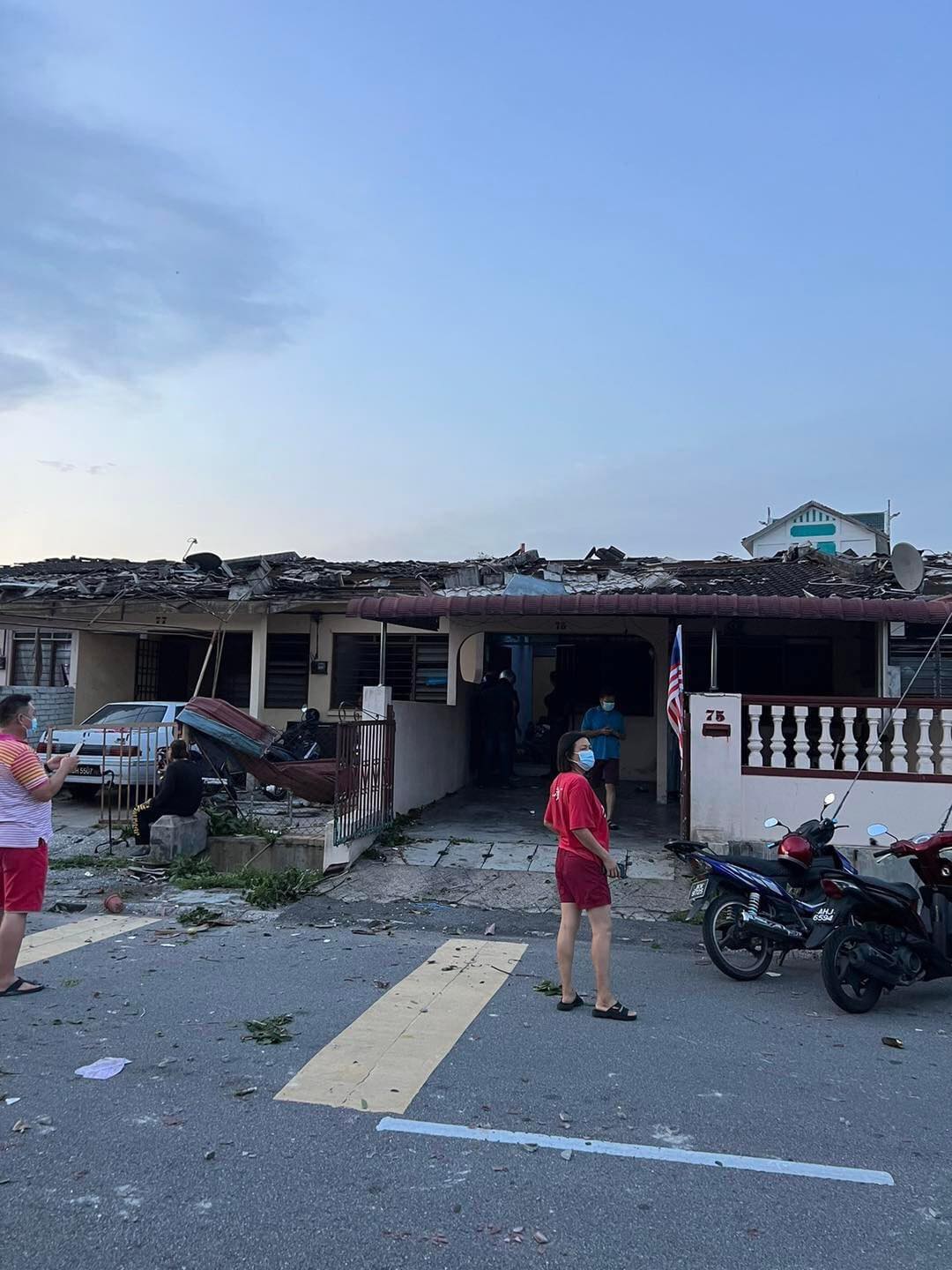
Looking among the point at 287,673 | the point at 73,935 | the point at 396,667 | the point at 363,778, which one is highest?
the point at 396,667

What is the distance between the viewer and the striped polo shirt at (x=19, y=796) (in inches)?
211

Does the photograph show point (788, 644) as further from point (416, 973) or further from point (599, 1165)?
point (599, 1165)

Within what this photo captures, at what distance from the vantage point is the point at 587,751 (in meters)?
5.58

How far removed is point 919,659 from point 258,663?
9361mm

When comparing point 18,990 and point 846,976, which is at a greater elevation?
point 846,976

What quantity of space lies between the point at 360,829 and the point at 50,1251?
6471 millimetres

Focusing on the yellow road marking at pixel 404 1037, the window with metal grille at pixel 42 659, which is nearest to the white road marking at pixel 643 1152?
the yellow road marking at pixel 404 1037

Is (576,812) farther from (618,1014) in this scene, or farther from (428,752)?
(428,752)

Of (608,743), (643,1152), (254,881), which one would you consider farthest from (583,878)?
(608,743)

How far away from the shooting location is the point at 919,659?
1168 cm

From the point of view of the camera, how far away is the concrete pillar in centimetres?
1463

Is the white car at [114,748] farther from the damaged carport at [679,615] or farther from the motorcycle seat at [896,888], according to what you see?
the motorcycle seat at [896,888]

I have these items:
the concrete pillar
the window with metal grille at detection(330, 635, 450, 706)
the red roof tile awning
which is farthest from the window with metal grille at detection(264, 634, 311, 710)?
the red roof tile awning

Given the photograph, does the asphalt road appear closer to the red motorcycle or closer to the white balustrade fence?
the red motorcycle
